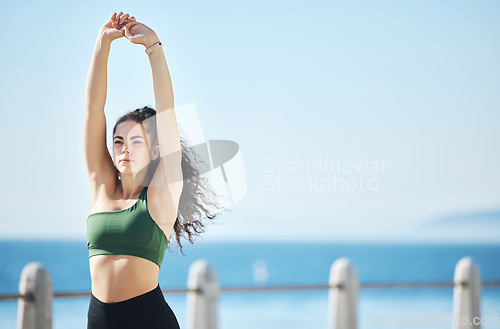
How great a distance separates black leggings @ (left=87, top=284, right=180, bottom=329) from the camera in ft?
6.68

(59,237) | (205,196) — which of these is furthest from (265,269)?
(205,196)

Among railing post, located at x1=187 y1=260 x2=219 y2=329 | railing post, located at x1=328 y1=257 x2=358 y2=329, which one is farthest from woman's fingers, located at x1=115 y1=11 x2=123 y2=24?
railing post, located at x1=328 y1=257 x2=358 y2=329

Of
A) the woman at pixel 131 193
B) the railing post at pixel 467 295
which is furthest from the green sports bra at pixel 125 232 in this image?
the railing post at pixel 467 295

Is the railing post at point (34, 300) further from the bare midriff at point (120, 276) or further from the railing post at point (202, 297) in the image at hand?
the bare midriff at point (120, 276)

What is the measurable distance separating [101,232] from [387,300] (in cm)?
2493

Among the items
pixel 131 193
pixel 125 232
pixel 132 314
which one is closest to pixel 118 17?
pixel 131 193

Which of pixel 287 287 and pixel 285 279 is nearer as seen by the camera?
pixel 287 287

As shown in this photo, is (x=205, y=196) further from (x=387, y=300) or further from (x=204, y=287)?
(x=387, y=300)

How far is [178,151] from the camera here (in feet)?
6.84

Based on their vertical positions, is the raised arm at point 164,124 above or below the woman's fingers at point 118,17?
below

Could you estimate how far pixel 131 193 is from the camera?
2127mm

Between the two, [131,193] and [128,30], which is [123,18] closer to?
[128,30]

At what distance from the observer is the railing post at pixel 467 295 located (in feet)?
16.3

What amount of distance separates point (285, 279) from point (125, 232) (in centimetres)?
3612
